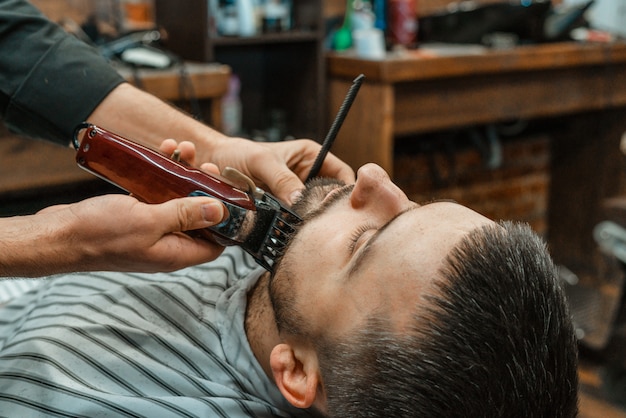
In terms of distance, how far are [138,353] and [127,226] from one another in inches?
11.2

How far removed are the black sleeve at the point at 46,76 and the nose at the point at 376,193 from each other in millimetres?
635

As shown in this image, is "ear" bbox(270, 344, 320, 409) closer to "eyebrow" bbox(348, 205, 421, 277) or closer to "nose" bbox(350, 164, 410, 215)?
"eyebrow" bbox(348, 205, 421, 277)

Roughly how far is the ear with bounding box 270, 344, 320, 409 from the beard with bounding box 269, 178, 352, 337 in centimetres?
3

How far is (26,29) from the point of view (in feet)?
4.63

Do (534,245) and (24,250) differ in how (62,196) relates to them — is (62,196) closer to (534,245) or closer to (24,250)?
(24,250)

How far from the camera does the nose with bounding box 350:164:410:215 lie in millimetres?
1028

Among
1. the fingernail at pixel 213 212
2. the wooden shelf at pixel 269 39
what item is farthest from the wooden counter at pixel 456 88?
the fingernail at pixel 213 212

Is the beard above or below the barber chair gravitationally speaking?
above

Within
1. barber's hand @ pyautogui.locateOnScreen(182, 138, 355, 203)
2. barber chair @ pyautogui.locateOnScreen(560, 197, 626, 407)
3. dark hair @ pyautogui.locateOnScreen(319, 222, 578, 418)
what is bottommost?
barber chair @ pyautogui.locateOnScreen(560, 197, 626, 407)

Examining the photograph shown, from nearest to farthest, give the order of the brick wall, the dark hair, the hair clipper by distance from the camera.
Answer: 1. the dark hair
2. the hair clipper
3. the brick wall

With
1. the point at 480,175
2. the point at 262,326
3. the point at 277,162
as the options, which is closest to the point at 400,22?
the point at 480,175

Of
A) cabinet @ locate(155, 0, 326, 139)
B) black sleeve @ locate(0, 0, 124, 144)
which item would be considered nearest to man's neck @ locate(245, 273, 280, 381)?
black sleeve @ locate(0, 0, 124, 144)

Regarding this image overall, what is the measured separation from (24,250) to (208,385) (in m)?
0.34

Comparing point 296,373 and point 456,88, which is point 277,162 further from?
point 456,88
